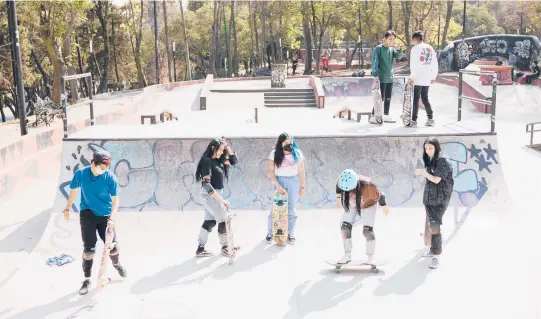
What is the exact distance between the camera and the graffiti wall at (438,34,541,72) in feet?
123

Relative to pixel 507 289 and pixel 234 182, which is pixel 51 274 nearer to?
pixel 234 182

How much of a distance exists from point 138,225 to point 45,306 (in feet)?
8.71

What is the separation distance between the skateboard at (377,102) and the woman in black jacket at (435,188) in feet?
13.4

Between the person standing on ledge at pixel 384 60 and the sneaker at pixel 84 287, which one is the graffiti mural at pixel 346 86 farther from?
the sneaker at pixel 84 287

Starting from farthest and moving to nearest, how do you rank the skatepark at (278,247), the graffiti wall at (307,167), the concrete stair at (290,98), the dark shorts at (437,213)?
the concrete stair at (290,98), the graffiti wall at (307,167), the dark shorts at (437,213), the skatepark at (278,247)

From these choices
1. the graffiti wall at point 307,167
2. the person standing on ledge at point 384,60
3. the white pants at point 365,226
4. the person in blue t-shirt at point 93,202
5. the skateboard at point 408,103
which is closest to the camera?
the person in blue t-shirt at point 93,202

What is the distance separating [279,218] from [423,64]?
162 inches

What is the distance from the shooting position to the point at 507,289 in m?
6.35

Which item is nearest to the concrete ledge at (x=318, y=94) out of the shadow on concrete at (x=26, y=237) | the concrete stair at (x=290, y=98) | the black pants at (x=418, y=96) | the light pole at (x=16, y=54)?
the concrete stair at (x=290, y=98)

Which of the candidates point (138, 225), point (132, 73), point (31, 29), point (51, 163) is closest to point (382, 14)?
point (132, 73)

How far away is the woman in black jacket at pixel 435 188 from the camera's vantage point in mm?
6887

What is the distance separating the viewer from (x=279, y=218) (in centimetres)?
780

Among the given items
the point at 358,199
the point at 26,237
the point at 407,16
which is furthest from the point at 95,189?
the point at 407,16

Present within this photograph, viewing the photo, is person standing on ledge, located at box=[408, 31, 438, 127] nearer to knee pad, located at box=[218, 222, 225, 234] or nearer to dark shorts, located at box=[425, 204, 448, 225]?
dark shorts, located at box=[425, 204, 448, 225]
